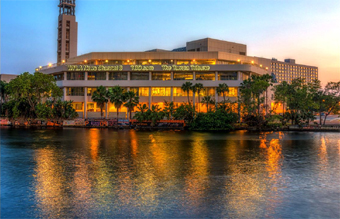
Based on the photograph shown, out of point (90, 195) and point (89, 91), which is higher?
point (89, 91)

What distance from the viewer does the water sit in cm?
1639

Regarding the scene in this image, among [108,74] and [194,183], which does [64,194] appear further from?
[108,74]

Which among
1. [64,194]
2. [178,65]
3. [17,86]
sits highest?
[178,65]

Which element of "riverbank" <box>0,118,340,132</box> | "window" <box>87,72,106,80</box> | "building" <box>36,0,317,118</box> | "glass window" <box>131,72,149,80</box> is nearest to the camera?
"riverbank" <box>0,118,340,132</box>

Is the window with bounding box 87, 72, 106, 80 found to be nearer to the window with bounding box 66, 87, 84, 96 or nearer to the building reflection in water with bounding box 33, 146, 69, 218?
the window with bounding box 66, 87, 84, 96

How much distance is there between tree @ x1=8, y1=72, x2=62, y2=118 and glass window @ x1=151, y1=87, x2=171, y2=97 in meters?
29.9

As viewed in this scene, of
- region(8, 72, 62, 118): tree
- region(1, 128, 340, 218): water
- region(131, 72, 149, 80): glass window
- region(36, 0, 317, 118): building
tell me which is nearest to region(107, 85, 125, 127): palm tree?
region(36, 0, 317, 118): building

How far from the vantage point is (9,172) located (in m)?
25.3

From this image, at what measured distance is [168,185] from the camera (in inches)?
835

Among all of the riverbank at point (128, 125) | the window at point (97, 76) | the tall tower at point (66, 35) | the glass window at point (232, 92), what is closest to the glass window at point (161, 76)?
the window at point (97, 76)

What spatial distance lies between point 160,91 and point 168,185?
276 feet

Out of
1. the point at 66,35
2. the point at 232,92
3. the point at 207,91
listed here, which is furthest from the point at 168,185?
the point at 66,35

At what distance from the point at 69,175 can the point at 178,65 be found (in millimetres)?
79939

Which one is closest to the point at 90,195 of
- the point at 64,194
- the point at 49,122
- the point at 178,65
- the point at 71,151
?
the point at 64,194
